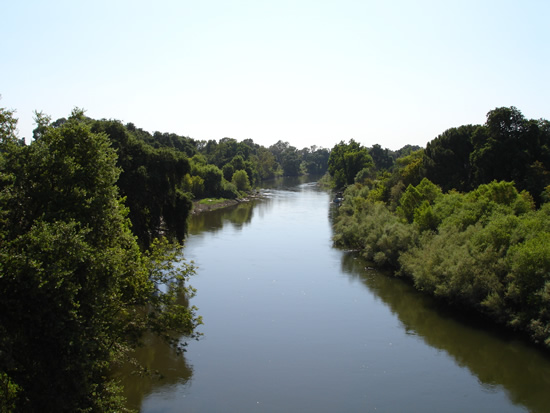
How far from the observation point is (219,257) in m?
41.2

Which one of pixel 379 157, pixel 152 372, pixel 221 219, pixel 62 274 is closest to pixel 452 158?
pixel 221 219

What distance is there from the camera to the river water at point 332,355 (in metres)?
18.7

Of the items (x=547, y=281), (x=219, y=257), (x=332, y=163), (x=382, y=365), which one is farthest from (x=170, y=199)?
(x=332, y=163)

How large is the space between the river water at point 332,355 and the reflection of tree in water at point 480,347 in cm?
6

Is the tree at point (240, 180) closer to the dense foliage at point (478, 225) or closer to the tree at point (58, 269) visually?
the dense foliage at point (478, 225)

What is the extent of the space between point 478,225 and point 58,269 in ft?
86.9

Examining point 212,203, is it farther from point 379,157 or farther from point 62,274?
point 62,274

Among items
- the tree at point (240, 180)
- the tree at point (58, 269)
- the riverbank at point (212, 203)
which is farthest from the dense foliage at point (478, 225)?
the tree at point (240, 180)

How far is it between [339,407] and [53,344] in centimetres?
1119

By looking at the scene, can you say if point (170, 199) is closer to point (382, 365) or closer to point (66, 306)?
point (382, 365)

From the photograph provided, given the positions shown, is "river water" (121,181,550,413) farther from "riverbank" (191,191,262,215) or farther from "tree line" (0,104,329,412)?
"riverbank" (191,191,262,215)

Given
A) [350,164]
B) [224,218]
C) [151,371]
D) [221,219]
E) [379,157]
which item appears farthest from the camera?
[379,157]

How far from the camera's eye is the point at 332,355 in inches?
886

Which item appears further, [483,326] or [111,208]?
[483,326]
